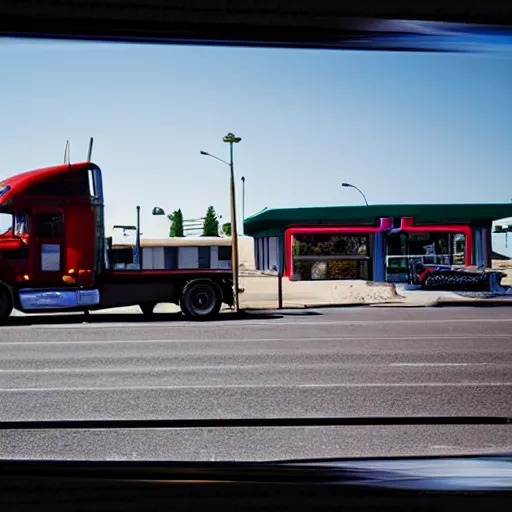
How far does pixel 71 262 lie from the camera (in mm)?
5316

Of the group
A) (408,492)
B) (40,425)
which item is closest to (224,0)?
(408,492)

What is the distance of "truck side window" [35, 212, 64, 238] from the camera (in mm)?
5250

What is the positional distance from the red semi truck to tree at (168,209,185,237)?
39 centimetres

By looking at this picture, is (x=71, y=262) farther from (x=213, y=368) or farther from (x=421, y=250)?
(x=421, y=250)

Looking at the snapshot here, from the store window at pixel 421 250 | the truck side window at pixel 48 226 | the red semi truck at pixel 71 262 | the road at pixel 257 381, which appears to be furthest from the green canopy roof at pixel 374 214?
the truck side window at pixel 48 226

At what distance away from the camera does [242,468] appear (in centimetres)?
242

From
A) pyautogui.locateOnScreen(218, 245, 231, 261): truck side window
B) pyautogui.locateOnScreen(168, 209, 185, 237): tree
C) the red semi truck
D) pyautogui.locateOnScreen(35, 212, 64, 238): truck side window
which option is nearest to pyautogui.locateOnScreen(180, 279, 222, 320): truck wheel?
the red semi truck

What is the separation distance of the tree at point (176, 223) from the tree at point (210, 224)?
0.11m

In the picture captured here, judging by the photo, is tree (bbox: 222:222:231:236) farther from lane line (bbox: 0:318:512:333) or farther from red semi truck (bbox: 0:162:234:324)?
lane line (bbox: 0:318:512:333)

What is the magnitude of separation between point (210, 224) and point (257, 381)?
1.65 metres

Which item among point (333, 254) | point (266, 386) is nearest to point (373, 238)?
point (333, 254)

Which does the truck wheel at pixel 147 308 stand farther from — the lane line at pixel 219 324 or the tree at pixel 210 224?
the tree at pixel 210 224

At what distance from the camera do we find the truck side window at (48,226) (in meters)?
5.25

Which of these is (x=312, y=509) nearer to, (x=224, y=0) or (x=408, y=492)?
(x=408, y=492)
